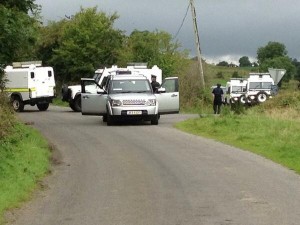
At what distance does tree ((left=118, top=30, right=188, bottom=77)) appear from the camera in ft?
181

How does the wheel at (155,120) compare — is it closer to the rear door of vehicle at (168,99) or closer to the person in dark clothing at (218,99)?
the rear door of vehicle at (168,99)

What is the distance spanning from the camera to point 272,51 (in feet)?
356

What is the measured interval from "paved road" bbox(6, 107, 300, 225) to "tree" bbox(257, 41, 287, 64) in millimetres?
89666

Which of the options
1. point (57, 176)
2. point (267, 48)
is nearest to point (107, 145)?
point (57, 176)

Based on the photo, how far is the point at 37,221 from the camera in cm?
930

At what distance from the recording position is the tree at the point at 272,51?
107 m

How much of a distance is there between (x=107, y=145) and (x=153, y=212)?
8.82 meters

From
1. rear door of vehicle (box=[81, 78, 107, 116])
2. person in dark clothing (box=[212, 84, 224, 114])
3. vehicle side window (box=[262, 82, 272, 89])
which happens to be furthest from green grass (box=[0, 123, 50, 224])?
vehicle side window (box=[262, 82, 272, 89])

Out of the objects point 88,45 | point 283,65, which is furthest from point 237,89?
point 283,65

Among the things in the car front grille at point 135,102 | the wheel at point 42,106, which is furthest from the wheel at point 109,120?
the wheel at point 42,106

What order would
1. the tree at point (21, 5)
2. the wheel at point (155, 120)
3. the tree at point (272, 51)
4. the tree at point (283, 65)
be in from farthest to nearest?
the tree at point (272, 51)
the tree at point (283, 65)
the wheel at point (155, 120)
the tree at point (21, 5)

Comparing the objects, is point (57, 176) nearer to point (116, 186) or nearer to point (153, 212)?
point (116, 186)

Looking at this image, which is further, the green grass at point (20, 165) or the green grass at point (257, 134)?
the green grass at point (257, 134)

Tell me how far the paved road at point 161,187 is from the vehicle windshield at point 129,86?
23.0ft
